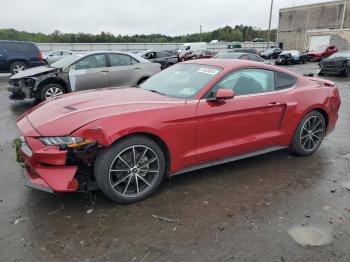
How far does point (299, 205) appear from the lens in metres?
3.60

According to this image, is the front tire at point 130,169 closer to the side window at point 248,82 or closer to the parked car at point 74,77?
the side window at point 248,82

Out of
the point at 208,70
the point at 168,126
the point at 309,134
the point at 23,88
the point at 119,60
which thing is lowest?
the point at 309,134

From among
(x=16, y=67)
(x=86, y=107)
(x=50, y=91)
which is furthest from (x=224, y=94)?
(x=16, y=67)

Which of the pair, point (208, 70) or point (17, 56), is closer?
point (208, 70)

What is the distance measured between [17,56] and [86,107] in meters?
13.7

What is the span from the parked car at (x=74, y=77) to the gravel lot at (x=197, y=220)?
4.55m

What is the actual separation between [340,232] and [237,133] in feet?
5.36

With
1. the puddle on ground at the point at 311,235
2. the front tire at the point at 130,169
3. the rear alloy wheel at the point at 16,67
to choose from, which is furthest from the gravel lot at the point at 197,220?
the rear alloy wheel at the point at 16,67

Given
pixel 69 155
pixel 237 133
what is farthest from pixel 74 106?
pixel 237 133

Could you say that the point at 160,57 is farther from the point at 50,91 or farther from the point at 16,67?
the point at 50,91

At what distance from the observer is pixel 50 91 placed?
28.7ft

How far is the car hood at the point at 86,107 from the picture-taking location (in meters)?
3.33

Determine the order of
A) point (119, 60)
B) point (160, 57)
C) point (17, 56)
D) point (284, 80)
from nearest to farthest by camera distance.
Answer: point (284, 80), point (119, 60), point (17, 56), point (160, 57)

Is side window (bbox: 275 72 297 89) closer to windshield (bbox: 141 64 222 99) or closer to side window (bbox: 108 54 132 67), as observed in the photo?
windshield (bbox: 141 64 222 99)
